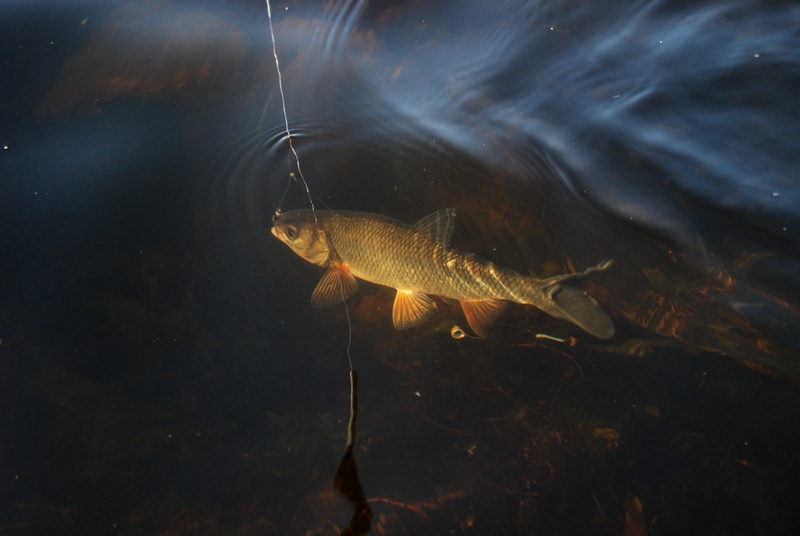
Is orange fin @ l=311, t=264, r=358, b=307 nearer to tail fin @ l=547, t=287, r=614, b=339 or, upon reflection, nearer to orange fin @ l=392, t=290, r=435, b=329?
orange fin @ l=392, t=290, r=435, b=329

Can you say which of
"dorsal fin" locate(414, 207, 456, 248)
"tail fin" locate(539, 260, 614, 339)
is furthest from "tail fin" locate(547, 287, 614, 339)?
"dorsal fin" locate(414, 207, 456, 248)

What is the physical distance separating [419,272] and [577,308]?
1029 millimetres

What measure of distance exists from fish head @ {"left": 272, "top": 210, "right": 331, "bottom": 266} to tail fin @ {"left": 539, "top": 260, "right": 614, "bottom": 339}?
63.3 inches

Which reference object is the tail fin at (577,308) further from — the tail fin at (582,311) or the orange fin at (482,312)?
the orange fin at (482,312)

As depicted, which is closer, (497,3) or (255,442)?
(255,442)

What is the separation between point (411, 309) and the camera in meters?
3.69

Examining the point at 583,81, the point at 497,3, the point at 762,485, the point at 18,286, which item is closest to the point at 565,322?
the point at 762,485

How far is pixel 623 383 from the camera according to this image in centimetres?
330

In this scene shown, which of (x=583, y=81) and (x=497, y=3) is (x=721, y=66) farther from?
(x=497, y=3)

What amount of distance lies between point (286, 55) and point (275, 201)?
1647 mm

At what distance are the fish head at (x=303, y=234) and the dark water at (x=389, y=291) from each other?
7.6 inches

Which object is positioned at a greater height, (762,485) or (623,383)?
(623,383)

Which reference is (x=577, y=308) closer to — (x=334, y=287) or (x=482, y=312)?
(x=482, y=312)

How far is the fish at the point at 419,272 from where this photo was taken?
3.26m
